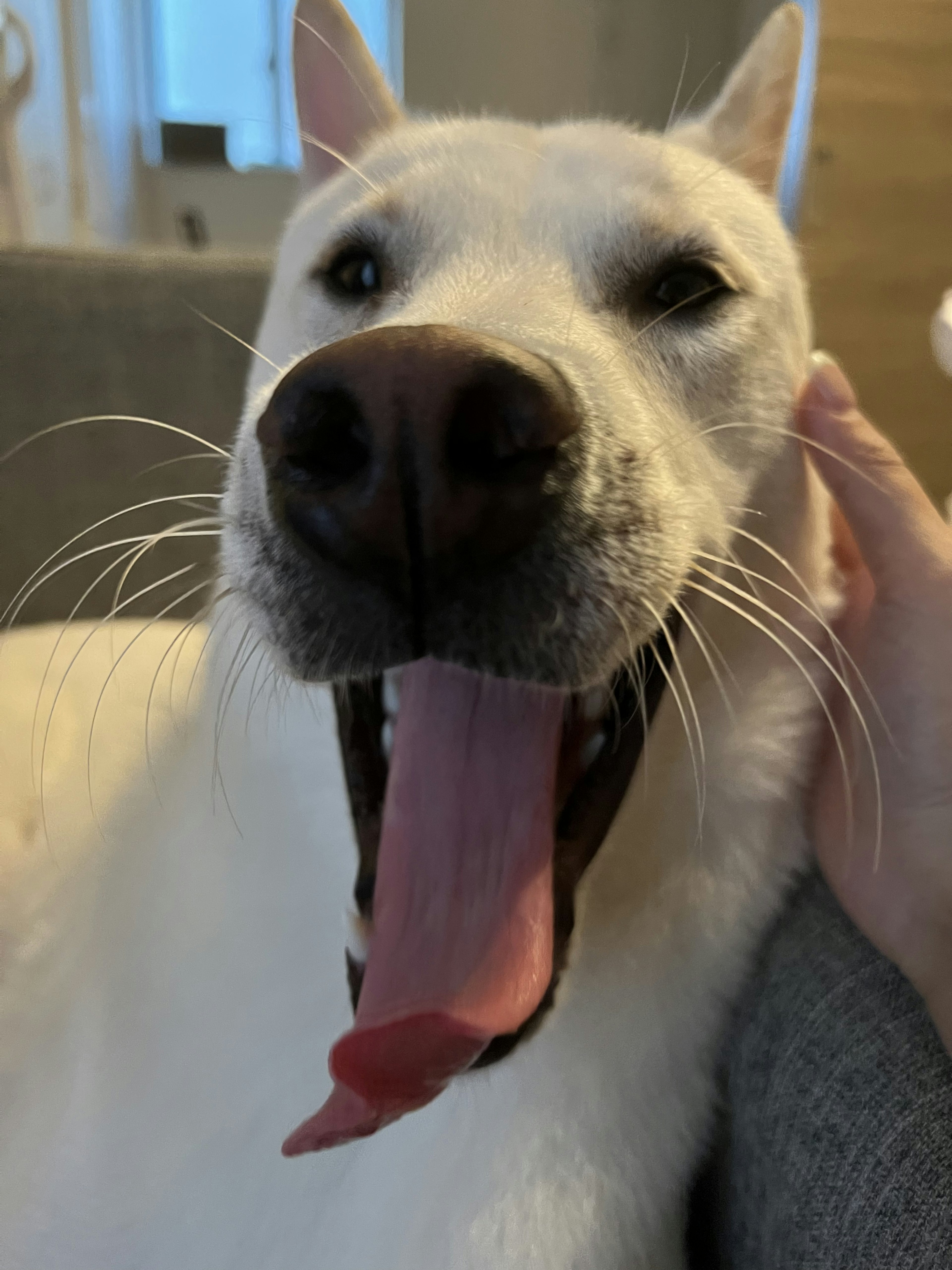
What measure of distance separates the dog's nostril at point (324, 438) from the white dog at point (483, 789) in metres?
0.02

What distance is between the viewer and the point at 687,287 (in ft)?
3.00

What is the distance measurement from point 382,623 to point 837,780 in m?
0.58

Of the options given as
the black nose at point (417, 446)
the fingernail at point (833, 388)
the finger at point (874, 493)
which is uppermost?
the black nose at point (417, 446)

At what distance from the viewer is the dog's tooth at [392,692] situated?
2.82ft

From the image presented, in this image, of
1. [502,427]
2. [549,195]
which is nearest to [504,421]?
[502,427]

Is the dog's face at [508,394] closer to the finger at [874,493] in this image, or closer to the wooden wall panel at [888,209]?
the finger at [874,493]

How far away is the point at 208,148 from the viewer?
14.1ft

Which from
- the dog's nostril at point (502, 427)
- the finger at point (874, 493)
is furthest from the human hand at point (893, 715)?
the dog's nostril at point (502, 427)

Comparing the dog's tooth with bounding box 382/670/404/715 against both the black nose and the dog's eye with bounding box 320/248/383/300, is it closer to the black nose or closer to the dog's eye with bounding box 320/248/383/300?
the black nose

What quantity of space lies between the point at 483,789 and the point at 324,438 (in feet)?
1.18

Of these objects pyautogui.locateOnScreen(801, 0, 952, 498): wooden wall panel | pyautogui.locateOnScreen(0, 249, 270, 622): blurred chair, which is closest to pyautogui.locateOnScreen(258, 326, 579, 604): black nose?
pyautogui.locateOnScreen(0, 249, 270, 622): blurred chair

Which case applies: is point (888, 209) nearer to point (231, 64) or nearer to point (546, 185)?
point (546, 185)

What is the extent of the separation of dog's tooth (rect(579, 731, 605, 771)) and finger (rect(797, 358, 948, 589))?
33 cm

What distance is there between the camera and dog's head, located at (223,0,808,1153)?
581mm
